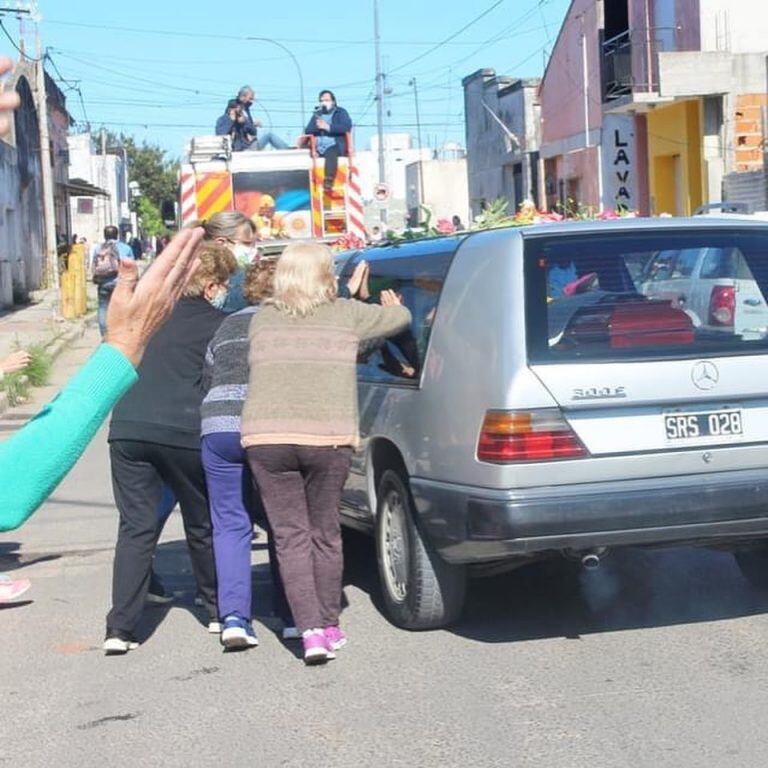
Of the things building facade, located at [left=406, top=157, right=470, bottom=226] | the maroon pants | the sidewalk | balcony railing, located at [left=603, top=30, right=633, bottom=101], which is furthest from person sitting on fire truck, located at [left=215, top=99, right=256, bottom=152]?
building facade, located at [left=406, top=157, right=470, bottom=226]

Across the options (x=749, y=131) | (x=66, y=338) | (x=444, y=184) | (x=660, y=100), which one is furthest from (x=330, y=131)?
(x=444, y=184)

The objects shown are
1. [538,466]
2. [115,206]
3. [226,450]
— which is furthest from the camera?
[115,206]

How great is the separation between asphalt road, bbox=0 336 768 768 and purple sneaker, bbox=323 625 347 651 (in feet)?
0.20

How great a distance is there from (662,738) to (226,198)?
1533 centimetres

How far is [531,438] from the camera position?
5824 mm

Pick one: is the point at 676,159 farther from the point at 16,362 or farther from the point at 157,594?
the point at 16,362

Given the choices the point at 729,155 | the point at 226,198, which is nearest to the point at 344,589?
the point at 226,198

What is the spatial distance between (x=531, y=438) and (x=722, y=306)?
3.89 ft

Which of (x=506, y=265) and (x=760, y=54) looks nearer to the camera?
(x=506, y=265)

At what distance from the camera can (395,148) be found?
4429 inches

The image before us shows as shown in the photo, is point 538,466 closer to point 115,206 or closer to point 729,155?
point 729,155

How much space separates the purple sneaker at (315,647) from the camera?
6156 millimetres

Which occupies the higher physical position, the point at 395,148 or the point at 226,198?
the point at 395,148

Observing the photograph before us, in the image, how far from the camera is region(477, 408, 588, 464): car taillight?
5820mm
